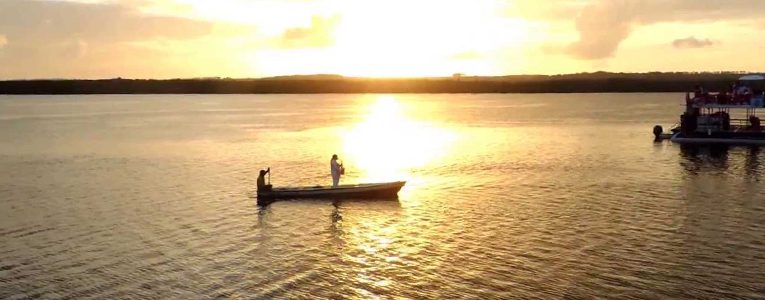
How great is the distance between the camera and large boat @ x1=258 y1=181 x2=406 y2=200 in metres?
43.0

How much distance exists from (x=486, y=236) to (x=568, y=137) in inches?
2660

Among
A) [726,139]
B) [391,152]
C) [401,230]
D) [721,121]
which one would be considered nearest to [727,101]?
[721,121]

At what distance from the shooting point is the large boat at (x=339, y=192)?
Answer: 4297cm

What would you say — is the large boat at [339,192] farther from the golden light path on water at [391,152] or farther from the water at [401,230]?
the golden light path on water at [391,152]

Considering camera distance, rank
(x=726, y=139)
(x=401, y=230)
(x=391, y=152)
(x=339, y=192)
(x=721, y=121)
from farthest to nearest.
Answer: (x=391, y=152) < (x=721, y=121) < (x=726, y=139) < (x=339, y=192) < (x=401, y=230)

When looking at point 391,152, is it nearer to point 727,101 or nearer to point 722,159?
point 722,159

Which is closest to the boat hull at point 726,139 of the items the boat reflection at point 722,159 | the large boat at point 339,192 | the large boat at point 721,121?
the large boat at point 721,121

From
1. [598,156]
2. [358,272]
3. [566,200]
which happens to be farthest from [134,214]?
[598,156]

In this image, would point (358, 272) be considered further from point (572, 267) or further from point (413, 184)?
point (413, 184)

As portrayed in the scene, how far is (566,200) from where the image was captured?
4250 cm

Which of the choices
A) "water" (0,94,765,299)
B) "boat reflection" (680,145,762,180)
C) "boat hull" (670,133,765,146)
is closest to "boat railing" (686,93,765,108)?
"boat hull" (670,133,765,146)

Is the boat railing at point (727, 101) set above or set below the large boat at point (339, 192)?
above

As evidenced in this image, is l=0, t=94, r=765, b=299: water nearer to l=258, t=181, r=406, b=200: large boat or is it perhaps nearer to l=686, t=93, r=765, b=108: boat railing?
l=258, t=181, r=406, b=200: large boat

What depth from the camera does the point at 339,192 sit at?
141 ft
